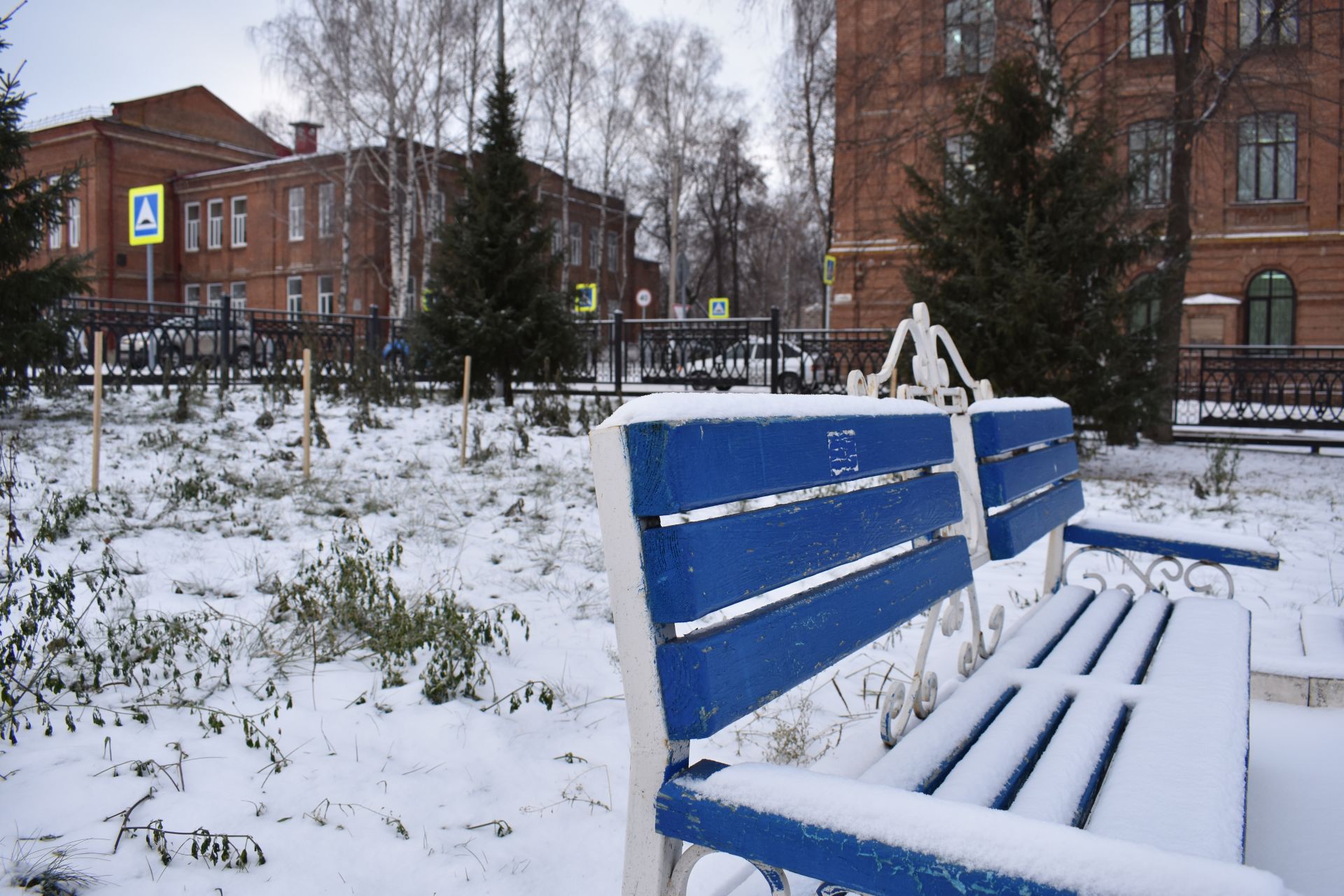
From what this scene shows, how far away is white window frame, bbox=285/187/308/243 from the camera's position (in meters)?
33.1

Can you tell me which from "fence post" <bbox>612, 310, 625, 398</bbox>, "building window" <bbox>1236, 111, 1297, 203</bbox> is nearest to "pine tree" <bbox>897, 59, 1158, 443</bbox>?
"fence post" <bbox>612, 310, 625, 398</bbox>

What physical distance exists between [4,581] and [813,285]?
5075cm

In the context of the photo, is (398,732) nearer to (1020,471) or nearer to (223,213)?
(1020,471)

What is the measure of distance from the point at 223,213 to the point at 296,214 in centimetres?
406

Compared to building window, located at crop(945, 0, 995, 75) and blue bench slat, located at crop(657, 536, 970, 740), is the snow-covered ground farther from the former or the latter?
building window, located at crop(945, 0, 995, 75)

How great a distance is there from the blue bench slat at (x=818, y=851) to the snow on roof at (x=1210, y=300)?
23.6 metres

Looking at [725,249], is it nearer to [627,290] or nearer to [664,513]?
[627,290]

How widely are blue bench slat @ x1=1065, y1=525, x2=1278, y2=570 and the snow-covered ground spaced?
2.11 ft

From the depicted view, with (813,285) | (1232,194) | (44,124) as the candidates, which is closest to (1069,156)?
(1232,194)

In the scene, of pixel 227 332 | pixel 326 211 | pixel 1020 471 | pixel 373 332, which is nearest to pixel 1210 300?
pixel 373 332

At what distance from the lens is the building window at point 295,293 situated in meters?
33.8

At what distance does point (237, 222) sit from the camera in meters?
34.7

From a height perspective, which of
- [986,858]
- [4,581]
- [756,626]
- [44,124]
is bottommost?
[4,581]

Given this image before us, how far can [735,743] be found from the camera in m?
2.58
